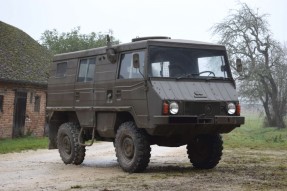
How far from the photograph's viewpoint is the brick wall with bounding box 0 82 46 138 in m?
24.5

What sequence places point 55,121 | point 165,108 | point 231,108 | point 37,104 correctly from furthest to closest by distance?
point 37,104 < point 55,121 < point 231,108 < point 165,108

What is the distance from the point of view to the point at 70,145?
41.7 ft

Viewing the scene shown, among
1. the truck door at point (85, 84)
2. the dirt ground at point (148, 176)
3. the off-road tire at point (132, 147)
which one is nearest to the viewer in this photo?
the dirt ground at point (148, 176)

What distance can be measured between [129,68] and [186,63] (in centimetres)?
121

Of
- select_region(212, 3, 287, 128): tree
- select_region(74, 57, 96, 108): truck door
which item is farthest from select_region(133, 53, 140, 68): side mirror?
select_region(212, 3, 287, 128): tree

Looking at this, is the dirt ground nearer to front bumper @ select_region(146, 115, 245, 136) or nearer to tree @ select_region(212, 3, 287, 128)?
front bumper @ select_region(146, 115, 245, 136)

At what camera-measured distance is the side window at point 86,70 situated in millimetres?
11984

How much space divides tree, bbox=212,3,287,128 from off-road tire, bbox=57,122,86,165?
28.0 meters

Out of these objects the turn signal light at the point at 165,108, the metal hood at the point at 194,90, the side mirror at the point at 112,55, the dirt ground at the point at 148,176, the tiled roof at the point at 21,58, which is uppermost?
the tiled roof at the point at 21,58

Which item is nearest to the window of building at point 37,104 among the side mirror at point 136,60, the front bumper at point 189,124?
the side mirror at point 136,60

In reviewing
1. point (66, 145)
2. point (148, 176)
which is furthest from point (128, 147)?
point (66, 145)

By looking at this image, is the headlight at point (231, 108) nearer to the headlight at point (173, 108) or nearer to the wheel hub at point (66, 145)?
the headlight at point (173, 108)

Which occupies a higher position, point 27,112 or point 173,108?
point 27,112

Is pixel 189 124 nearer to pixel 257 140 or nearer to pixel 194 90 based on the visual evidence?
pixel 194 90
